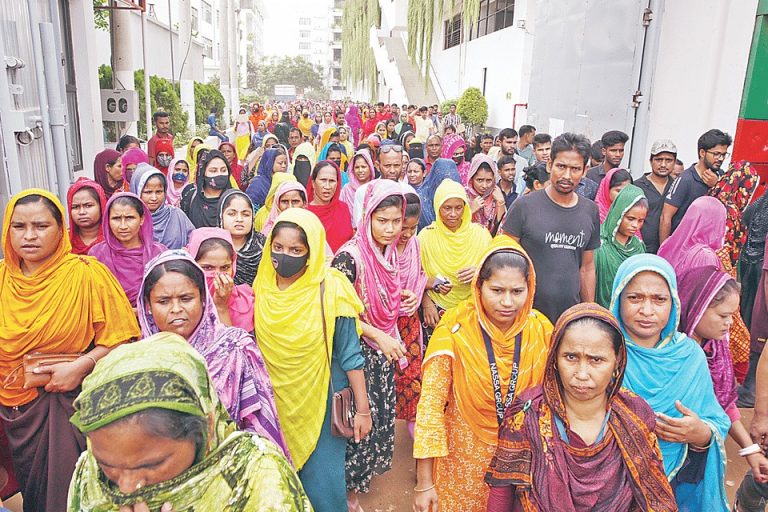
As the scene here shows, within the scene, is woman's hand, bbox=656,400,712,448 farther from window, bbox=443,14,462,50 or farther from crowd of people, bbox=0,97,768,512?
window, bbox=443,14,462,50

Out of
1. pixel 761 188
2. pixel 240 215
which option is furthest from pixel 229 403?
pixel 761 188

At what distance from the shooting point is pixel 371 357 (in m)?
3.08

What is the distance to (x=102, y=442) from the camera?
3.86ft

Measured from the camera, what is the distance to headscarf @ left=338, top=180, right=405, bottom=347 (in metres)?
3.19

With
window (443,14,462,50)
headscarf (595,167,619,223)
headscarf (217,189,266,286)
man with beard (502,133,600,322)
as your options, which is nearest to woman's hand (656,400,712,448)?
man with beard (502,133,600,322)

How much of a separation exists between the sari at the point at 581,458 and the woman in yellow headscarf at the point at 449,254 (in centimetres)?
178

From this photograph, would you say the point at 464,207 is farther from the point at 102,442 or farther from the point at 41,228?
the point at 102,442

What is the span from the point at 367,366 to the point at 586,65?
22.6ft

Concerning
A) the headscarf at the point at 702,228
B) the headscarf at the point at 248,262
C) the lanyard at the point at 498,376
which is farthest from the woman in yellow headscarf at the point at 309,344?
the headscarf at the point at 702,228

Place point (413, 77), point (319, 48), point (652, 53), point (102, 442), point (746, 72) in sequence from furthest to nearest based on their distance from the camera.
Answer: point (319, 48) → point (413, 77) → point (652, 53) → point (746, 72) → point (102, 442)

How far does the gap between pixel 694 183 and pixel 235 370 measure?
4183 mm

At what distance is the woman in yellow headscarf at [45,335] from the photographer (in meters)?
2.48

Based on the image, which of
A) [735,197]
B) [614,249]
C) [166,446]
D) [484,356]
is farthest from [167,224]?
[735,197]

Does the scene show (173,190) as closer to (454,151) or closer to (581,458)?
(454,151)
